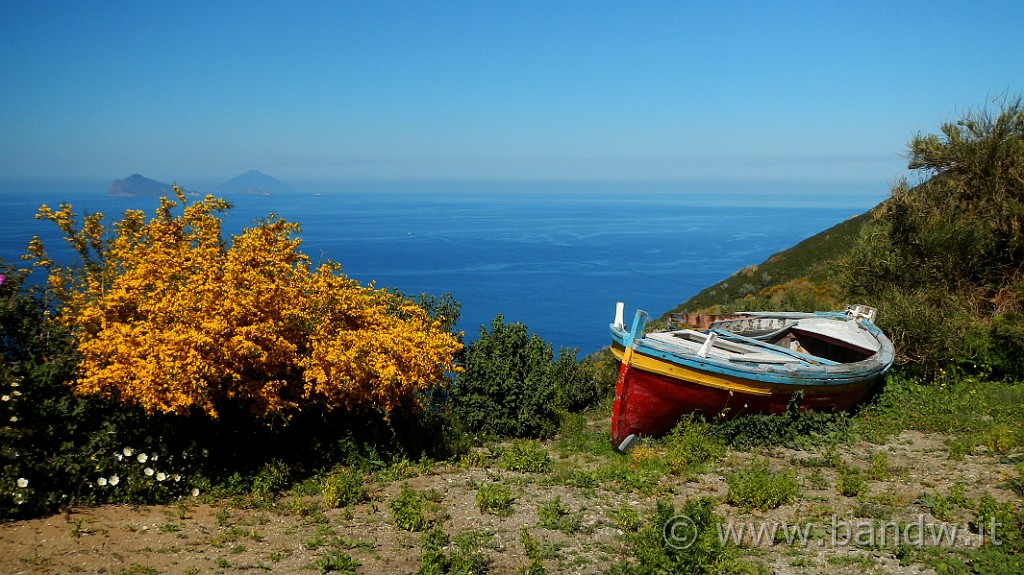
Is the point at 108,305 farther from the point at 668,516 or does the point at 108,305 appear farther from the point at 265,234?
the point at 668,516

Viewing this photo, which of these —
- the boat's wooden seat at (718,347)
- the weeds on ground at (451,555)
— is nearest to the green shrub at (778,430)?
the boat's wooden seat at (718,347)

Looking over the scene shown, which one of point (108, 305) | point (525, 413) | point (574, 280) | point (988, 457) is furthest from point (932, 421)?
point (574, 280)

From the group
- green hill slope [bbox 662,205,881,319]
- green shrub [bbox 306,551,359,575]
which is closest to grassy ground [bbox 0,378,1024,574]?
green shrub [bbox 306,551,359,575]

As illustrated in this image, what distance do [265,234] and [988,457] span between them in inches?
426

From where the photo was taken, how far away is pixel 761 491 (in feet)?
27.0

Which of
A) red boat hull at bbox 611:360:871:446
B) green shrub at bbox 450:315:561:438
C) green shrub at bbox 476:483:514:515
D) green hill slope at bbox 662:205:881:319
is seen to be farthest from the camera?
green hill slope at bbox 662:205:881:319

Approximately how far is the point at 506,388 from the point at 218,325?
5842 mm

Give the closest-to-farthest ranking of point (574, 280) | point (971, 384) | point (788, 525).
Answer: point (788, 525)
point (971, 384)
point (574, 280)

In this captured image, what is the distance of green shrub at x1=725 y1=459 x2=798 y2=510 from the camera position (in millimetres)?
8148

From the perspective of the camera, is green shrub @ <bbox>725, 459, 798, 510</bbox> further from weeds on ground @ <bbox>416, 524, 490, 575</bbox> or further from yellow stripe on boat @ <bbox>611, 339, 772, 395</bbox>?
weeds on ground @ <bbox>416, 524, 490, 575</bbox>

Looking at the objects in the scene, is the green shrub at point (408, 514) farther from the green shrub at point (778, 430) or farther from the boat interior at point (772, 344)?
the green shrub at point (778, 430)

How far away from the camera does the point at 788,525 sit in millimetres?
7570

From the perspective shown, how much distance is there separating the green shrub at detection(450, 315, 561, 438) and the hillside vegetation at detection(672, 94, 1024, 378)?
26.8 feet

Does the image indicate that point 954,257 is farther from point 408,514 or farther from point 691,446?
point 408,514
